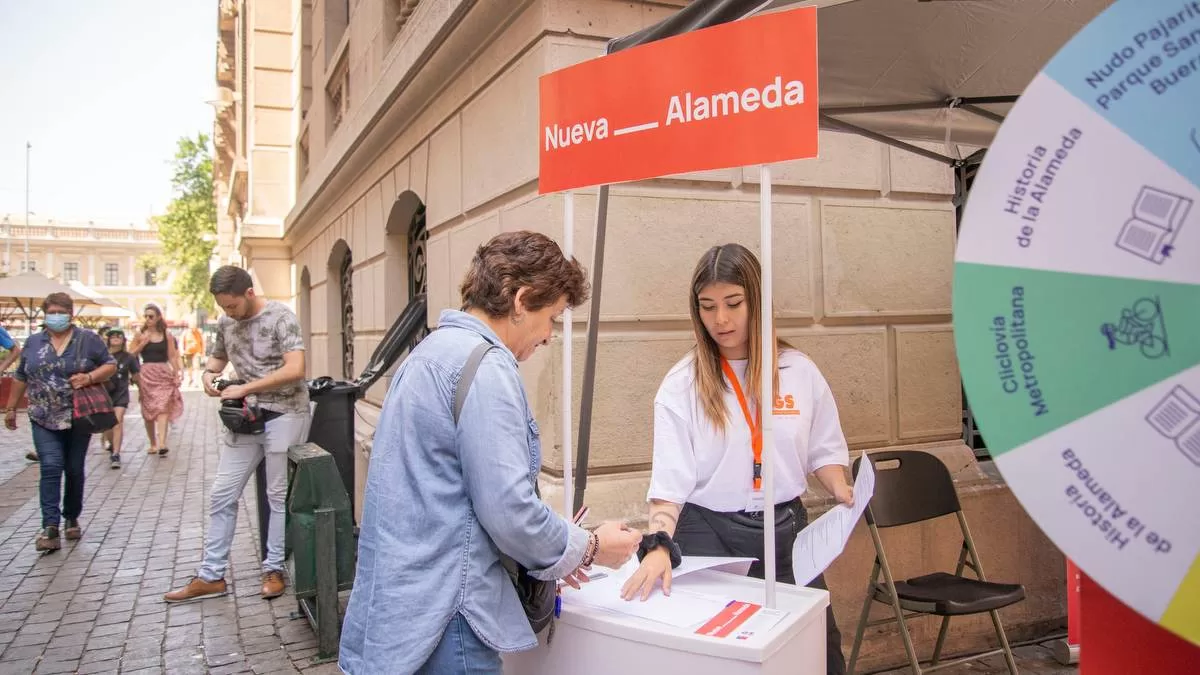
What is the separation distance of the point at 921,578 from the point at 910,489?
0.40m

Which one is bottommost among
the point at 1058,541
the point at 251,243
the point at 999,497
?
the point at 999,497

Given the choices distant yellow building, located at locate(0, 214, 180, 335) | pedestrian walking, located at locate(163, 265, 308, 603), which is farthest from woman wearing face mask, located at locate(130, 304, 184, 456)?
distant yellow building, located at locate(0, 214, 180, 335)

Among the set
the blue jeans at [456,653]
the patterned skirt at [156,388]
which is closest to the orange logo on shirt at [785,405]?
the blue jeans at [456,653]

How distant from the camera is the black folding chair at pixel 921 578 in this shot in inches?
126

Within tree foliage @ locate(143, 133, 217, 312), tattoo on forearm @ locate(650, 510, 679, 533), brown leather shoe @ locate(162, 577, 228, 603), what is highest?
tree foliage @ locate(143, 133, 217, 312)

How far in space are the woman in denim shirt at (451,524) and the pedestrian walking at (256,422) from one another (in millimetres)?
3453

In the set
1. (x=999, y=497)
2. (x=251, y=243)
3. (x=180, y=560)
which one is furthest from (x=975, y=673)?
(x=251, y=243)

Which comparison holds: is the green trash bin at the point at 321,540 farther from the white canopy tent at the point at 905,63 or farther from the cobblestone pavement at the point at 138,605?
the white canopy tent at the point at 905,63

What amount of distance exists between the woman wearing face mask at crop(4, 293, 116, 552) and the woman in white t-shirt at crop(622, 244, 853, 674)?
18.8 feet

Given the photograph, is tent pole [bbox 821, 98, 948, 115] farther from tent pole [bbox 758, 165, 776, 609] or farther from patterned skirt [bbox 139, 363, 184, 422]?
patterned skirt [bbox 139, 363, 184, 422]

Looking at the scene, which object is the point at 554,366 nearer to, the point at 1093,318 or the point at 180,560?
the point at 1093,318

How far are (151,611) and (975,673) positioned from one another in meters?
4.74

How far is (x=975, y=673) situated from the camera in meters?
3.88

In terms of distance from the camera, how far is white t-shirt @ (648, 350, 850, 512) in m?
2.51
